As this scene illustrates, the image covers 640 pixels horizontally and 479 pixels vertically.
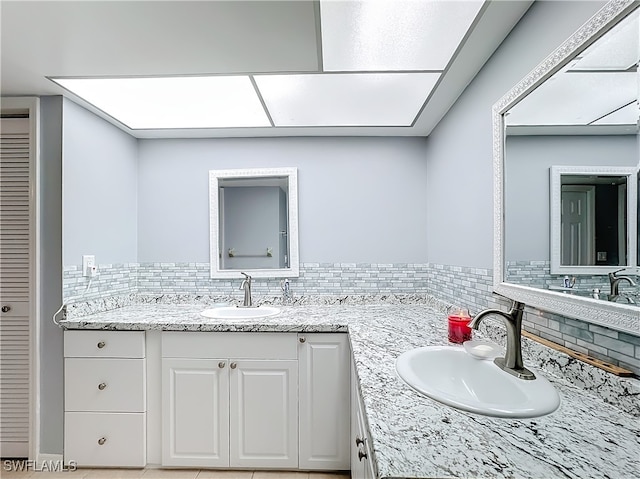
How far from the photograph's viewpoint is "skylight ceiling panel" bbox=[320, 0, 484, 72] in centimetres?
120

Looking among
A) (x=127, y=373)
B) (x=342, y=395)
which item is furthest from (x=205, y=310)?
(x=342, y=395)

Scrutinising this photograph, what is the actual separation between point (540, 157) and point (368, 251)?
1.45m

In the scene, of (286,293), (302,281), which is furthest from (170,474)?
(302,281)

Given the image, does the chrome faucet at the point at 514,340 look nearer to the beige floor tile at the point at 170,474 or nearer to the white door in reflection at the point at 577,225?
the white door in reflection at the point at 577,225

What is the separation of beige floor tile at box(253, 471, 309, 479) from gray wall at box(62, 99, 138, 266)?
5.42ft

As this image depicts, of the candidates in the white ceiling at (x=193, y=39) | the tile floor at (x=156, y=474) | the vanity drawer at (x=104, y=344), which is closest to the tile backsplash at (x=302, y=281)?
the vanity drawer at (x=104, y=344)

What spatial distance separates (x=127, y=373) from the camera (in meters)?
1.87

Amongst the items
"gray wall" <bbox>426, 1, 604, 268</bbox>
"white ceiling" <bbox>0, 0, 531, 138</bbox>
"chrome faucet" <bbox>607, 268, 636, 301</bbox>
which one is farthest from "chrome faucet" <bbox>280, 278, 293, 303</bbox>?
"chrome faucet" <bbox>607, 268, 636, 301</bbox>

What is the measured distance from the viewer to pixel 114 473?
1852 millimetres

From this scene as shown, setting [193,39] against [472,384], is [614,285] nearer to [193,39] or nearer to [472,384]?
[472,384]

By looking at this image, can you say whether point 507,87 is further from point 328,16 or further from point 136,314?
point 136,314

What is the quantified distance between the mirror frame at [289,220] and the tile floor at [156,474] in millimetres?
1222

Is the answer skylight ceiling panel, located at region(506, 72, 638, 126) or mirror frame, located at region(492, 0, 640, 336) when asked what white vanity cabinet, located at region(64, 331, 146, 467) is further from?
skylight ceiling panel, located at region(506, 72, 638, 126)

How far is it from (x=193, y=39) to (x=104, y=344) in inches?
66.9
